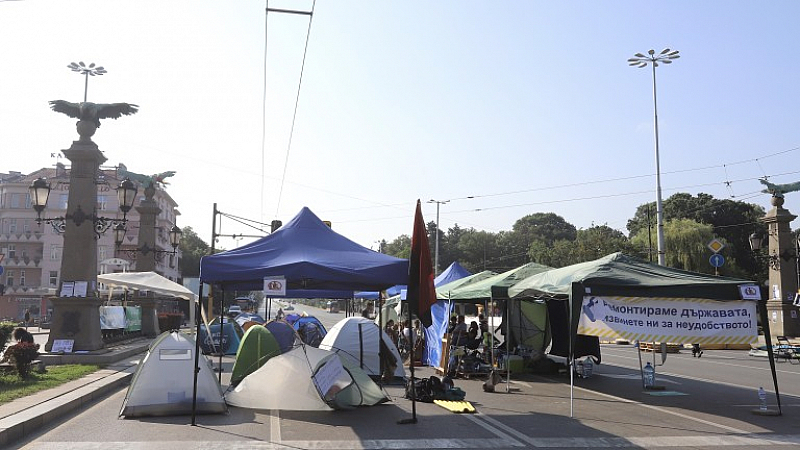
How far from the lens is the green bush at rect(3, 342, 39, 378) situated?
13781 mm

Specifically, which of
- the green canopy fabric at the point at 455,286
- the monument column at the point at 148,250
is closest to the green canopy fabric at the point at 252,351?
the green canopy fabric at the point at 455,286

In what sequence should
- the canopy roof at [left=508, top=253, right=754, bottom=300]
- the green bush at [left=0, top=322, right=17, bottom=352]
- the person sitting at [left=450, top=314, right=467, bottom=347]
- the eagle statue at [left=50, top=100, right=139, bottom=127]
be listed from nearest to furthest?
the canopy roof at [left=508, top=253, right=754, bottom=300], the green bush at [left=0, top=322, right=17, bottom=352], the person sitting at [left=450, top=314, right=467, bottom=347], the eagle statue at [left=50, top=100, right=139, bottom=127]

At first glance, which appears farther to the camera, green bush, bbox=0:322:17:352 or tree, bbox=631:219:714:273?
tree, bbox=631:219:714:273

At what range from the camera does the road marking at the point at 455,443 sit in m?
8.45

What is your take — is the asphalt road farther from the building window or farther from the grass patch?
the building window

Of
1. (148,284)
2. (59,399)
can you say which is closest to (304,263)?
(59,399)

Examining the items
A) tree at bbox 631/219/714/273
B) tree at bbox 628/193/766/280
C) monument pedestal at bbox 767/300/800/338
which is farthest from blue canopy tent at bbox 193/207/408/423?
tree at bbox 628/193/766/280

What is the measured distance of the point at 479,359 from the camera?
17.7 meters

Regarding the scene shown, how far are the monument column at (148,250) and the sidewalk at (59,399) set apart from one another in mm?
11307

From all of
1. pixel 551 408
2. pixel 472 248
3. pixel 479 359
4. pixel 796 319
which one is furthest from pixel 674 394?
pixel 472 248

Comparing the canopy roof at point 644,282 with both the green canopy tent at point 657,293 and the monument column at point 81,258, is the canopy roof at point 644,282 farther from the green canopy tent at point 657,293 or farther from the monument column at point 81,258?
the monument column at point 81,258

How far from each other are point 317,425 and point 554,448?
364 cm

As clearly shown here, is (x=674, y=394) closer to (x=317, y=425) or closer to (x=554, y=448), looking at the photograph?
(x=554, y=448)

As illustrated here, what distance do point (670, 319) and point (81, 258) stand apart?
51.2ft
